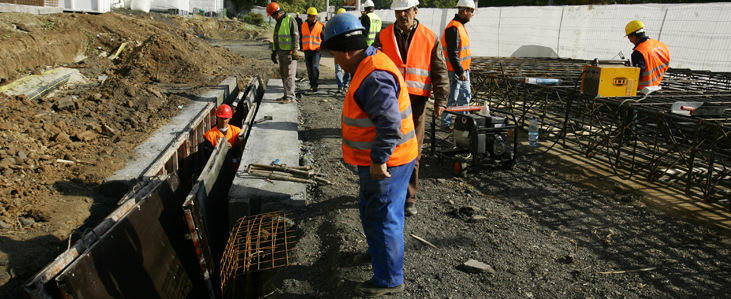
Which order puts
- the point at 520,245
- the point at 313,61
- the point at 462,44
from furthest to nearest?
the point at 313,61
the point at 462,44
the point at 520,245

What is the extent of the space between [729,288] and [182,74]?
11445mm

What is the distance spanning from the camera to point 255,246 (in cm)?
449

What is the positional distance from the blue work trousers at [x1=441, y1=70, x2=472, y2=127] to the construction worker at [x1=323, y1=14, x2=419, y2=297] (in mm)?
4232

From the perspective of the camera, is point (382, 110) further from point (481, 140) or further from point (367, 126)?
point (481, 140)

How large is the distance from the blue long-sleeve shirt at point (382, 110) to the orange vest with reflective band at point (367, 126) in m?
0.06

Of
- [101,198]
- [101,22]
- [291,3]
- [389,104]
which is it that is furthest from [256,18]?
[389,104]

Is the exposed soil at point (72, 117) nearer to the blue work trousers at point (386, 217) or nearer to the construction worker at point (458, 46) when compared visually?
the blue work trousers at point (386, 217)

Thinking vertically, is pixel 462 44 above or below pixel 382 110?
above

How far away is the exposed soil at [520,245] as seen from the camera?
11.2 ft

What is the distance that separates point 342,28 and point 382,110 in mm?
580

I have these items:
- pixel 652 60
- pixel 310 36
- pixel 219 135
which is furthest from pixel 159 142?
pixel 652 60

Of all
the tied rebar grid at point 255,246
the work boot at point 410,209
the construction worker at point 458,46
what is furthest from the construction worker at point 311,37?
the work boot at point 410,209

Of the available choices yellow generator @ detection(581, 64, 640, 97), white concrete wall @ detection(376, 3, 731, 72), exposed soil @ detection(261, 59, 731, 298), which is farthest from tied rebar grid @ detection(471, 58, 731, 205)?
white concrete wall @ detection(376, 3, 731, 72)

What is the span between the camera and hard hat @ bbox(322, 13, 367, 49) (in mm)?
2770
